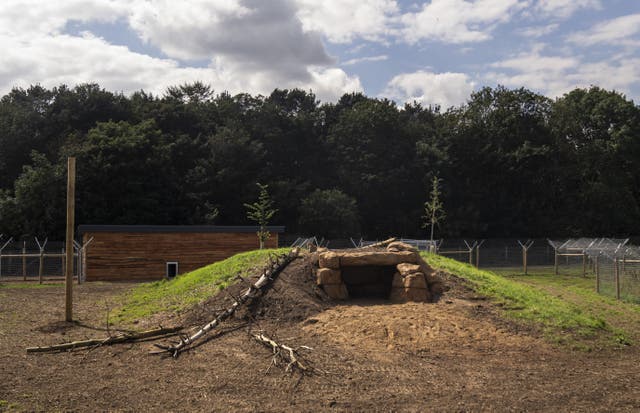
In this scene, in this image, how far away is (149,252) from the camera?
3089 cm

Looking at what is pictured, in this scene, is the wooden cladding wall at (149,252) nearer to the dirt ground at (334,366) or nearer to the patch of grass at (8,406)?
the dirt ground at (334,366)

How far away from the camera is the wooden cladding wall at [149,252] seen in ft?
99.3

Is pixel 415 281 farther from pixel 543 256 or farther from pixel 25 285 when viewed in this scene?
pixel 543 256

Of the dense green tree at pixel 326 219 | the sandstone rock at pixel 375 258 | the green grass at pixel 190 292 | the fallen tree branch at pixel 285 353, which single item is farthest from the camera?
the dense green tree at pixel 326 219

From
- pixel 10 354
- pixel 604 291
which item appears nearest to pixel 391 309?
pixel 10 354

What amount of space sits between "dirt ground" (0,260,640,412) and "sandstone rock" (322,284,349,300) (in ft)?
1.16

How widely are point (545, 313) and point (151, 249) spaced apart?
21.6 metres

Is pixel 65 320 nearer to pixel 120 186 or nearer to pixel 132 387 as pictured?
pixel 132 387

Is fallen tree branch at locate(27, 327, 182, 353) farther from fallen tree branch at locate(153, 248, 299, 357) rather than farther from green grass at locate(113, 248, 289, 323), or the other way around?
green grass at locate(113, 248, 289, 323)

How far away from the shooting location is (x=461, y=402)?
9008 mm

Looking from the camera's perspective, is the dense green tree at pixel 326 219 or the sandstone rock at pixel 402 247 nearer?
the sandstone rock at pixel 402 247

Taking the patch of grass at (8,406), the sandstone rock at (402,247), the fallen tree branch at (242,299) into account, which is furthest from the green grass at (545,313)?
the patch of grass at (8,406)

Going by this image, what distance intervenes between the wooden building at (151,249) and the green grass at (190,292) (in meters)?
9.61

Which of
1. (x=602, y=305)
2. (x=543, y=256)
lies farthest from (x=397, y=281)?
(x=543, y=256)
